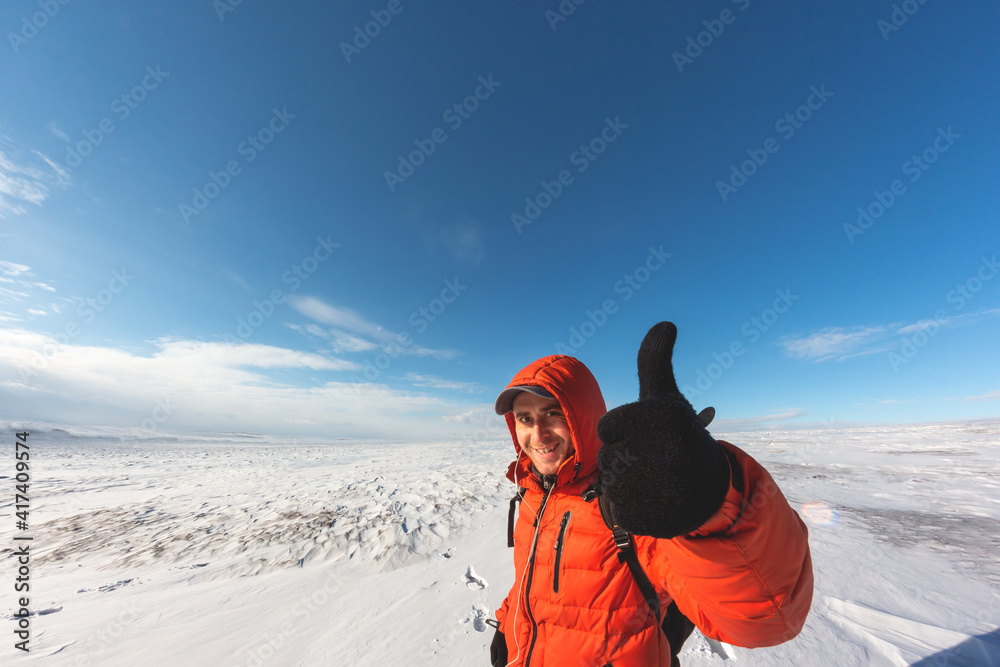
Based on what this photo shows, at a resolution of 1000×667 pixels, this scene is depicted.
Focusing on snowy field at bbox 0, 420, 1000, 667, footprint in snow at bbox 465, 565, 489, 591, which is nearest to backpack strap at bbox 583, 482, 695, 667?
snowy field at bbox 0, 420, 1000, 667

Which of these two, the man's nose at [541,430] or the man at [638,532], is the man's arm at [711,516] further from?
the man's nose at [541,430]

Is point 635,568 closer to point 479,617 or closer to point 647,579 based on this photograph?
point 647,579

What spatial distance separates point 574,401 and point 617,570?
34.7 inches

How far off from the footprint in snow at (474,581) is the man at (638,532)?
216cm

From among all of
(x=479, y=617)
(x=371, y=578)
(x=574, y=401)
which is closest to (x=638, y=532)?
(x=574, y=401)

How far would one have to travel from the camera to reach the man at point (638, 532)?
1046 millimetres

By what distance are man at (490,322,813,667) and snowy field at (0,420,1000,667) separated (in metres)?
1.77

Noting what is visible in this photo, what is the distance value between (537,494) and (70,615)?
588cm

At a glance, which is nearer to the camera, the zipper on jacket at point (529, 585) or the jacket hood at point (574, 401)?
the zipper on jacket at point (529, 585)

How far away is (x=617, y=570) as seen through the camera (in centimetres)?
164

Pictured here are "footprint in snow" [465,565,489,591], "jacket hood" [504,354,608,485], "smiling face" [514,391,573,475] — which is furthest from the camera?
"footprint in snow" [465,565,489,591]

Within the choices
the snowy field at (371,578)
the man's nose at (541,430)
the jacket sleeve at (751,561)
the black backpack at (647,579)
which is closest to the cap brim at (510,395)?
the man's nose at (541,430)

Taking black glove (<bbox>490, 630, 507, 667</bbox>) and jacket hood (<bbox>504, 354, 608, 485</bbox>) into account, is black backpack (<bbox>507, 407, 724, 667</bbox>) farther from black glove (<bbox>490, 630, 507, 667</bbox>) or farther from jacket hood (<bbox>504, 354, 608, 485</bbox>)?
black glove (<bbox>490, 630, 507, 667</bbox>)

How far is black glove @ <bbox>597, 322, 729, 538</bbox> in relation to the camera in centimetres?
102
